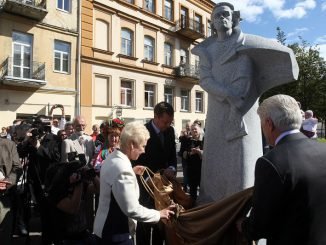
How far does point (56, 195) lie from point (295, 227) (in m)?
2.17

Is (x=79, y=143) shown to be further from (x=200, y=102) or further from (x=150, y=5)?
(x=200, y=102)

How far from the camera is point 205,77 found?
3.59 m

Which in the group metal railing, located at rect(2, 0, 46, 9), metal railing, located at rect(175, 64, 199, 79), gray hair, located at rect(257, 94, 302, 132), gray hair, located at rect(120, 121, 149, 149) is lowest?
gray hair, located at rect(120, 121, 149, 149)

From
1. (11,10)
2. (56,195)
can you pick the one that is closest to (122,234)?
(56,195)

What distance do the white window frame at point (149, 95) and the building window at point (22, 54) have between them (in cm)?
947

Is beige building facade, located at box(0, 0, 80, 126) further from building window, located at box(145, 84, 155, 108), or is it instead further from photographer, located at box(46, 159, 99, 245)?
photographer, located at box(46, 159, 99, 245)

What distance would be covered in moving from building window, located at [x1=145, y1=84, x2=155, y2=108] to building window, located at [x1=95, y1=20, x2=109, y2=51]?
4.81m

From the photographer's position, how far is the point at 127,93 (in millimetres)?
24406

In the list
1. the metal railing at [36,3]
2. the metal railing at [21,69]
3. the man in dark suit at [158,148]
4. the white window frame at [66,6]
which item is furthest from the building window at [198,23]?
the man in dark suit at [158,148]

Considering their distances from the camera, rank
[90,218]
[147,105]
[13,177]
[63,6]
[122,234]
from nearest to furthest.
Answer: [122,234]
[90,218]
[13,177]
[63,6]
[147,105]

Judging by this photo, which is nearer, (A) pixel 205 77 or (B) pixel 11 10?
(A) pixel 205 77

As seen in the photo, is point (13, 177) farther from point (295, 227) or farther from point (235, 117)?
point (295, 227)

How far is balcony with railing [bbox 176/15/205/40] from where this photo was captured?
2862 centimetres

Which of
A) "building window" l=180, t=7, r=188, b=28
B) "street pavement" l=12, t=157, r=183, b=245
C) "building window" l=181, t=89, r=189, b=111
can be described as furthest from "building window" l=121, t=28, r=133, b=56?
"street pavement" l=12, t=157, r=183, b=245
